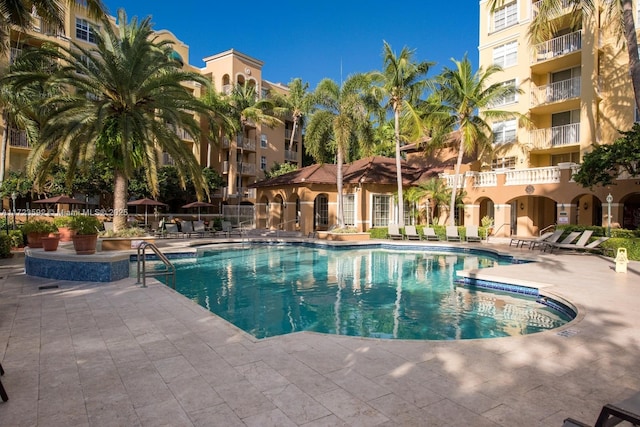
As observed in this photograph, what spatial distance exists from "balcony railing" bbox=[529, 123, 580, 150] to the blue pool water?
1198cm

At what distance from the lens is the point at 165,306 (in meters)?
7.63

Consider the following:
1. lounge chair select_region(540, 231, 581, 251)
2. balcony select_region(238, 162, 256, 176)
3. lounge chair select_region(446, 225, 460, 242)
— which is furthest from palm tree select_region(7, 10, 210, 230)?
balcony select_region(238, 162, 256, 176)

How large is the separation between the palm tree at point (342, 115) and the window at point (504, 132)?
920cm

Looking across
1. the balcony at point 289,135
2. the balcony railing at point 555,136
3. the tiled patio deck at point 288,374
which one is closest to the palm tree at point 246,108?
the balcony at point 289,135

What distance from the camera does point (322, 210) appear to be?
30938mm

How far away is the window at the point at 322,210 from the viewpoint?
30.5m

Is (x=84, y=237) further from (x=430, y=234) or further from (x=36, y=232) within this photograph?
(x=430, y=234)

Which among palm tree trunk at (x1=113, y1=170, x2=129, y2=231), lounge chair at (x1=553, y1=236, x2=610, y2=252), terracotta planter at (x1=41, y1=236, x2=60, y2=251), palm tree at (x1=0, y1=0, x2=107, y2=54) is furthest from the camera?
palm tree trunk at (x1=113, y1=170, x2=129, y2=231)

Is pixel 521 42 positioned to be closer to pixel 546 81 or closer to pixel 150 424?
pixel 546 81

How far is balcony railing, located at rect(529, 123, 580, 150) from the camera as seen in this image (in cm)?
2322

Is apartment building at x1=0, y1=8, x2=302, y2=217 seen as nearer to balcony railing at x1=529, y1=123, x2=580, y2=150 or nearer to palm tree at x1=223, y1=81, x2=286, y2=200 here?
palm tree at x1=223, y1=81, x2=286, y2=200

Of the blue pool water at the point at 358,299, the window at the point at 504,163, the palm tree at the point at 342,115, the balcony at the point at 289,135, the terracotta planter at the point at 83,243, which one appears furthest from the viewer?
the balcony at the point at 289,135

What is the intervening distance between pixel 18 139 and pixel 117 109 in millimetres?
19896

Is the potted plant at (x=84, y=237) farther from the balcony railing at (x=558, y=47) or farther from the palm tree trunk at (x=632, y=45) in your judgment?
the balcony railing at (x=558, y=47)
